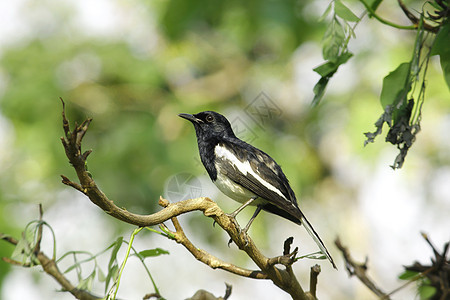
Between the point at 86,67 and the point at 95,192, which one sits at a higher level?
the point at 86,67

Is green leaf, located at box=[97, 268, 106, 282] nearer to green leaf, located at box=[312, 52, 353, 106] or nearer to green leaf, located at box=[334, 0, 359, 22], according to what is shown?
green leaf, located at box=[312, 52, 353, 106]

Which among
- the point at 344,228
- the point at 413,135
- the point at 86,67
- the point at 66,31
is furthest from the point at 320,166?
the point at 413,135

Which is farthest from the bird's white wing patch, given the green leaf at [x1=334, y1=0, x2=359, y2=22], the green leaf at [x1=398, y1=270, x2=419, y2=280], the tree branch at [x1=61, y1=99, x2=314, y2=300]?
the green leaf at [x1=334, y1=0, x2=359, y2=22]

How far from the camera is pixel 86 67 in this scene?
657cm

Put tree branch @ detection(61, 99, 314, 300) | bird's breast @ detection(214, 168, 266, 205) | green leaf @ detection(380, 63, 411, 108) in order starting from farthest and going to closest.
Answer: bird's breast @ detection(214, 168, 266, 205) → green leaf @ detection(380, 63, 411, 108) → tree branch @ detection(61, 99, 314, 300)

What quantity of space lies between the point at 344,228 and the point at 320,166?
3.01ft

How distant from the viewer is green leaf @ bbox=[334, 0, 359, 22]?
169 cm

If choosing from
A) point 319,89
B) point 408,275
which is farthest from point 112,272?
point 408,275

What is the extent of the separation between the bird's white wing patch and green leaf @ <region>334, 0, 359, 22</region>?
1.25m

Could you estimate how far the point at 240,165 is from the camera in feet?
9.68

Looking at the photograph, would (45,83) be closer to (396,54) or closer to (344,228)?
(396,54)

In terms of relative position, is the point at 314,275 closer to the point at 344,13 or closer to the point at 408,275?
the point at 408,275

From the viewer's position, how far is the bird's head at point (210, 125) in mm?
3475

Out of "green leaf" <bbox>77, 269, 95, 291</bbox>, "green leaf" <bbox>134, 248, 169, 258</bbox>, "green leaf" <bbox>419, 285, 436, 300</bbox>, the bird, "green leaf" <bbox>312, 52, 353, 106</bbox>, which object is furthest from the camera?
the bird
